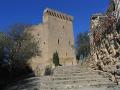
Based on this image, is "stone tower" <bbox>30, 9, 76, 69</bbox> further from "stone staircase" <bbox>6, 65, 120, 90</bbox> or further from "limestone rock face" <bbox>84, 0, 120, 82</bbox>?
"stone staircase" <bbox>6, 65, 120, 90</bbox>

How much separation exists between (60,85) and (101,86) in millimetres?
1872

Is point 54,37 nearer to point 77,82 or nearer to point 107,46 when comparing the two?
point 107,46

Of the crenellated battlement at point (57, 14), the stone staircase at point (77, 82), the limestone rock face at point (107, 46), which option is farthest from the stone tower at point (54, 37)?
the stone staircase at point (77, 82)

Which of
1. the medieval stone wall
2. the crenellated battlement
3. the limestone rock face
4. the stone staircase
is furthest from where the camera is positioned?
the crenellated battlement

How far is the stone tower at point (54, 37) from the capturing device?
52.9 m

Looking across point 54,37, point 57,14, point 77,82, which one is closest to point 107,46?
point 77,82

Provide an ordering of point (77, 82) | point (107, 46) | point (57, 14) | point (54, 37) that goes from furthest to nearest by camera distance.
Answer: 1. point (57, 14)
2. point (54, 37)
3. point (107, 46)
4. point (77, 82)

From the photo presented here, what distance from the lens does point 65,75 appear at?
1625 centimetres

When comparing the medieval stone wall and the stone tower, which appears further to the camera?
the stone tower

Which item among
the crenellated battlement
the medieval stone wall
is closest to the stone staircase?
the medieval stone wall

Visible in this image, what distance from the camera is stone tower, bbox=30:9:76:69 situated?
174ft

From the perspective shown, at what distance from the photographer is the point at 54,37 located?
55375mm

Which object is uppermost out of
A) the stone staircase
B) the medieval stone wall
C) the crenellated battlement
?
the crenellated battlement

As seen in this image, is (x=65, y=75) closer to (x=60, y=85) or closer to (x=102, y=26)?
(x=60, y=85)
